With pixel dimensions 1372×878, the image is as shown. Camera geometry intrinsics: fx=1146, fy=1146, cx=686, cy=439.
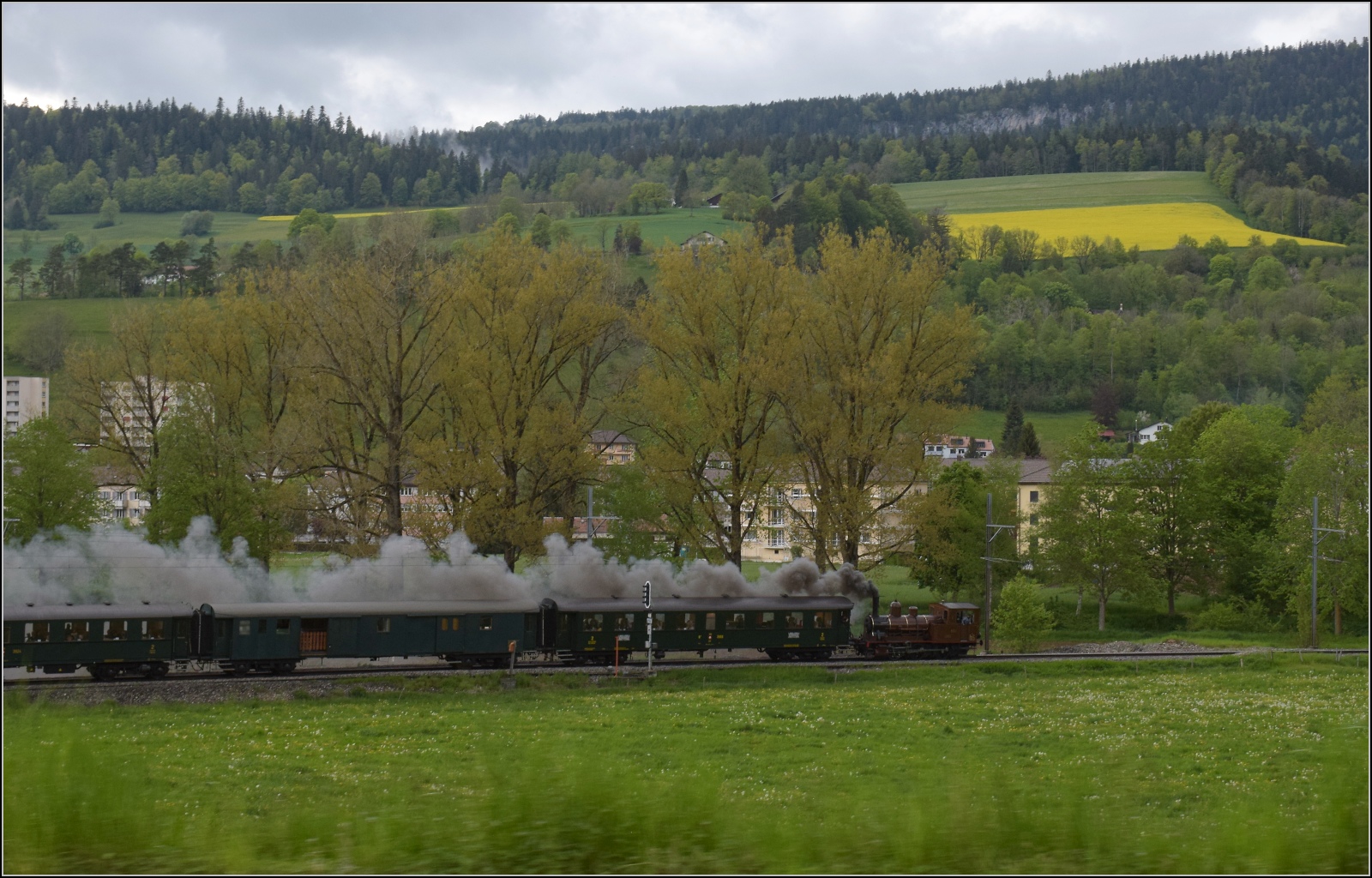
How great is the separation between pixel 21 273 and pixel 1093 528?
109602 millimetres

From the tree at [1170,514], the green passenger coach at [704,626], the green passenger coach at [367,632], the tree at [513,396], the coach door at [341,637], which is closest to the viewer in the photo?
the green passenger coach at [367,632]

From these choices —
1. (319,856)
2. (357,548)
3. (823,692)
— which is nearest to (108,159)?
(357,548)

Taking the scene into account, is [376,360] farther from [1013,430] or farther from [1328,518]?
[1013,430]

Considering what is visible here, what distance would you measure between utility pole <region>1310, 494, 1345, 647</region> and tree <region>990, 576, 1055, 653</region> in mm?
10623

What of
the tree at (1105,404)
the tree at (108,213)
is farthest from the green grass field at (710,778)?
the tree at (108,213)

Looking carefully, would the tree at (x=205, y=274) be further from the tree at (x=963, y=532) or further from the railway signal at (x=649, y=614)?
the railway signal at (x=649, y=614)

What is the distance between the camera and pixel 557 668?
35875 millimetres

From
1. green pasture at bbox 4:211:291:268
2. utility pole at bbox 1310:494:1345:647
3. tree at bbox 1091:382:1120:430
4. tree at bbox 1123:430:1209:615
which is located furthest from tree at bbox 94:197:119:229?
utility pole at bbox 1310:494:1345:647

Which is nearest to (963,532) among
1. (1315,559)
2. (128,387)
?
(1315,559)

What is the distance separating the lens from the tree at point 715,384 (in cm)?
4588

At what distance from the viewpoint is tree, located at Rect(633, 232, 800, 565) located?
45.9 metres

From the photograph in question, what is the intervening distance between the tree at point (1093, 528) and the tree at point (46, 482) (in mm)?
48889

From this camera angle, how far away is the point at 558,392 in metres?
52.3

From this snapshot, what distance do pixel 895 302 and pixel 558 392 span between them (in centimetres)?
1567
